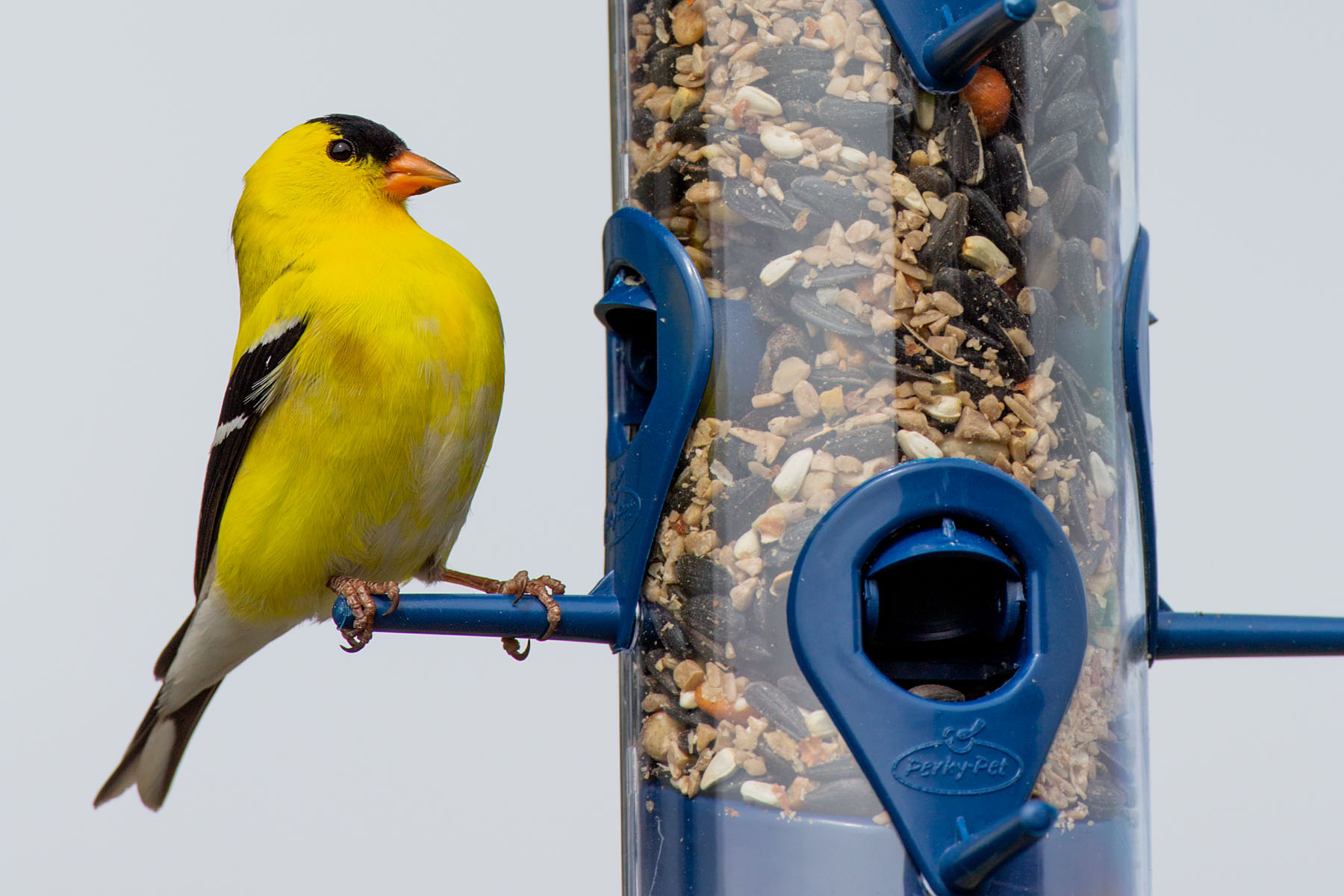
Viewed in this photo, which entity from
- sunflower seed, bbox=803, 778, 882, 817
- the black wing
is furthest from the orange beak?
sunflower seed, bbox=803, 778, 882, 817

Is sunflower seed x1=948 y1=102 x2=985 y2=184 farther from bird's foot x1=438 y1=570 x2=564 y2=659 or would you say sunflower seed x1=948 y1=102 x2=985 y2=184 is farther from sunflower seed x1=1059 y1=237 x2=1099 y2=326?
bird's foot x1=438 y1=570 x2=564 y2=659

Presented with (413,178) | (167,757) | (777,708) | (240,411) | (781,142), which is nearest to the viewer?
(777,708)

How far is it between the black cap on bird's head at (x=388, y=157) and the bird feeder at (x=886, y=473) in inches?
36.4

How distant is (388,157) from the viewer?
308cm

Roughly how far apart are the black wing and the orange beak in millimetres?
486

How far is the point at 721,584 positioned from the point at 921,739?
0.40 m

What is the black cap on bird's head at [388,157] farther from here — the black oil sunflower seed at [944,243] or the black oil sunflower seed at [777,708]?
the black oil sunflower seed at [777,708]

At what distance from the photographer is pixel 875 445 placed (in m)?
1.99

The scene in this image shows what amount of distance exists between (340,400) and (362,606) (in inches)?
18.9

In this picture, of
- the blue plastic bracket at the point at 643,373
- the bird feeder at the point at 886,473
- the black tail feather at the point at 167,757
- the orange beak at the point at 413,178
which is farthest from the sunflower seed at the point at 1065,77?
the black tail feather at the point at 167,757

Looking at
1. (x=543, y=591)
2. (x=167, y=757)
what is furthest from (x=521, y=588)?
(x=167, y=757)

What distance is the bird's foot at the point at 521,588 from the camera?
2.18m

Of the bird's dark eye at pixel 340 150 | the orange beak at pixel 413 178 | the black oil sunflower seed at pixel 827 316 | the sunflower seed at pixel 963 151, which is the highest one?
the bird's dark eye at pixel 340 150

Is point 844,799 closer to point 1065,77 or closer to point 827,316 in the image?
point 827,316
